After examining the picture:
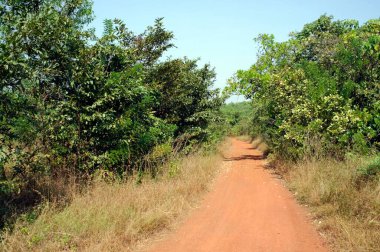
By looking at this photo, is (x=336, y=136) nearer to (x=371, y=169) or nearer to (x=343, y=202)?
(x=371, y=169)

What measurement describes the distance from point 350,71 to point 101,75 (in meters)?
9.34

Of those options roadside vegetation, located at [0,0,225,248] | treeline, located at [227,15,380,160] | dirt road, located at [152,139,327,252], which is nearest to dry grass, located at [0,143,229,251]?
roadside vegetation, located at [0,0,225,248]

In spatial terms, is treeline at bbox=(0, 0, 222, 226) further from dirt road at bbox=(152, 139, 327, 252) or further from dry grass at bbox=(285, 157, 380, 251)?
dry grass at bbox=(285, 157, 380, 251)

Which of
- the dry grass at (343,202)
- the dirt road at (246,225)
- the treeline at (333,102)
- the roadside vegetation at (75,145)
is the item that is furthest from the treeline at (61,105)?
the treeline at (333,102)

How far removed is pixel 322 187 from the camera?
27.3ft

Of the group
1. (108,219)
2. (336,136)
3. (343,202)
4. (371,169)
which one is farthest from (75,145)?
(336,136)

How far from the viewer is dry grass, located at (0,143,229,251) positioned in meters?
5.59

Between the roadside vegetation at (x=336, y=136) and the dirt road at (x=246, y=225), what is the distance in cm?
45

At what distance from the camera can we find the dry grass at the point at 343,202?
18.7ft

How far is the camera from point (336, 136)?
38.8 ft

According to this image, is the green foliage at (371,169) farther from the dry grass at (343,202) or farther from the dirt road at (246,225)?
the dirt road at (246,225)

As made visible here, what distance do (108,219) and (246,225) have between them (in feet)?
9.50

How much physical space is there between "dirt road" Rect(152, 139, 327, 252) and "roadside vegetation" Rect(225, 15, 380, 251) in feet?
1.48

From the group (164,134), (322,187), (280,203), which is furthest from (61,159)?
(322,187)
